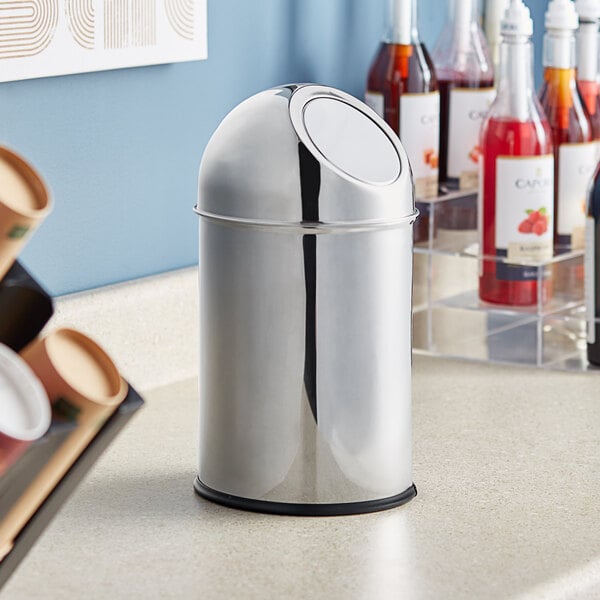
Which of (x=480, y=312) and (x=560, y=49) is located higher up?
(x=560, y=49)

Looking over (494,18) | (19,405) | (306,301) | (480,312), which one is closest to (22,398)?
(19,405)

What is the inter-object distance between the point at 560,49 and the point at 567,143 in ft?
0.29

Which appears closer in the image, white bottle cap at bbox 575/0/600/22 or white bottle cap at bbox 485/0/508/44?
white bottle cap at bbox 575/0/600/22

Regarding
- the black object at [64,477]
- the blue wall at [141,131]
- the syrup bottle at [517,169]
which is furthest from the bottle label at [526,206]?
the black object at [64,477]

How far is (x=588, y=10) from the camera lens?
1182 mm

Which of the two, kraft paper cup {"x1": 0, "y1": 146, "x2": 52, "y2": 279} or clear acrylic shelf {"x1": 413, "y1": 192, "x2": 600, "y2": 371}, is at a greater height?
kraft paper cup {"x1": 0, "y1": 146, "x2": 52, "y2": 279}

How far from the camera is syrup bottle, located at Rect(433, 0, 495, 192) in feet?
4.09

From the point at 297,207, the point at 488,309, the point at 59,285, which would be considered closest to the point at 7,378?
the point at 297,207

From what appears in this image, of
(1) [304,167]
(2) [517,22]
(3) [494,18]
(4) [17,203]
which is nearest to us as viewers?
(4) [17,203]

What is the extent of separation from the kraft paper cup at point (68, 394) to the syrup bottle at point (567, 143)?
728 millimetres

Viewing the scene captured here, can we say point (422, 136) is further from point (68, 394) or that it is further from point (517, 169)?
point (68, 394)

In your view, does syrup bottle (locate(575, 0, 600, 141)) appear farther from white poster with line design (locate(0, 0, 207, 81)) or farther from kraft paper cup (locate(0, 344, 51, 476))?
kraft paper cup (locate(0, 344, 51, 476))

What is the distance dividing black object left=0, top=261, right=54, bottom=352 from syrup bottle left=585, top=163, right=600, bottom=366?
0.68 meters

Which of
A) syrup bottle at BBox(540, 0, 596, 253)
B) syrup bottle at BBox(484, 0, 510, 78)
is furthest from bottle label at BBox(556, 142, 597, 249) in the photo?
syrup bottle at BBox(484, 0, 510, 78)
